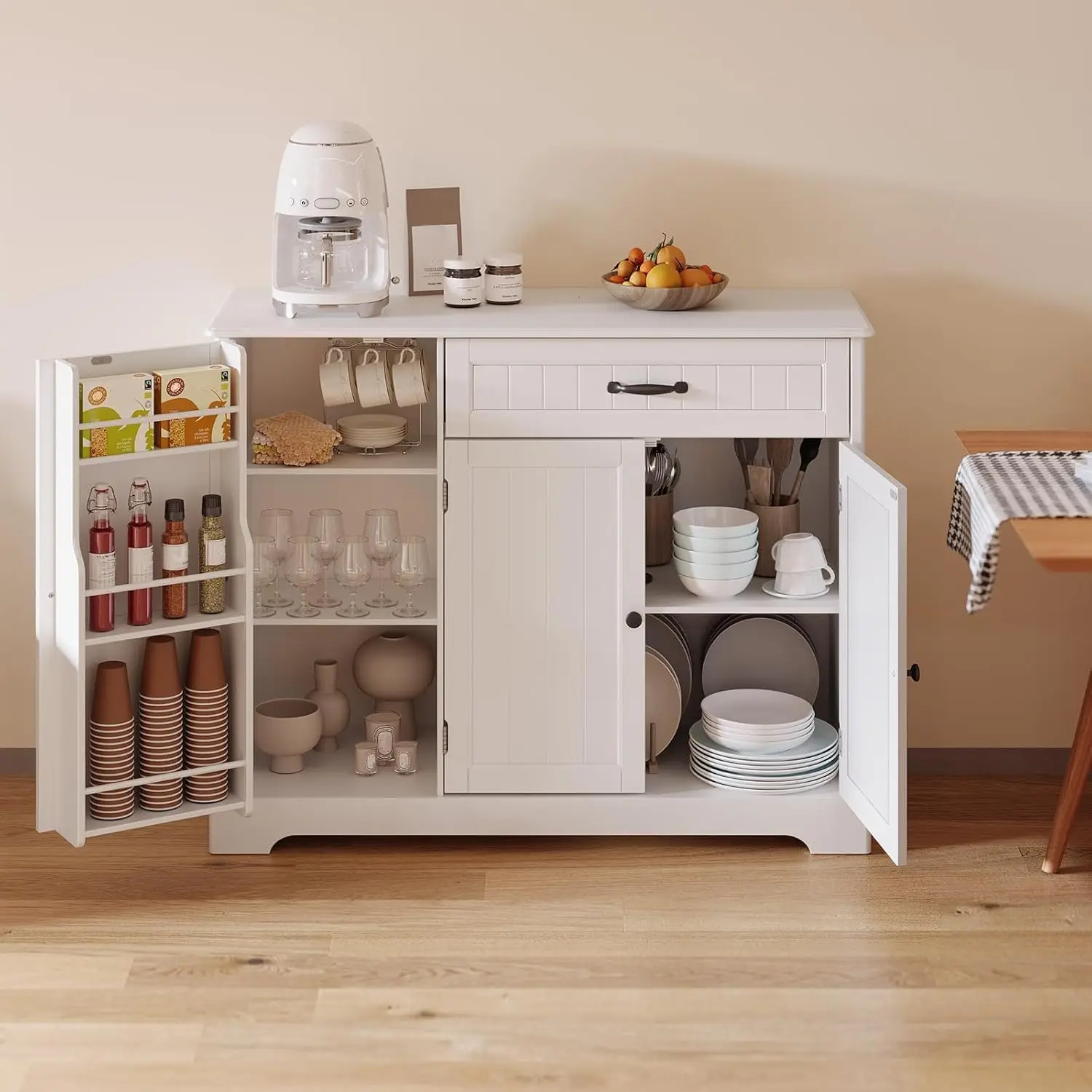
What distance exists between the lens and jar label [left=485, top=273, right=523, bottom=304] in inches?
125

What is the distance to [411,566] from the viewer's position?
3.21 meters

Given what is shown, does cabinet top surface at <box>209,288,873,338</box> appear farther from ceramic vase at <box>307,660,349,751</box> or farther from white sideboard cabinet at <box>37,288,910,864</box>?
ceramic vase at <box>307,660,349,751</box>

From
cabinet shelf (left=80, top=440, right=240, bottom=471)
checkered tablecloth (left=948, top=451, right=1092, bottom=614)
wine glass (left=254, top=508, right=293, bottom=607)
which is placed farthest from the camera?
wine glass (left=254, top=508, right=293, bottom=607)

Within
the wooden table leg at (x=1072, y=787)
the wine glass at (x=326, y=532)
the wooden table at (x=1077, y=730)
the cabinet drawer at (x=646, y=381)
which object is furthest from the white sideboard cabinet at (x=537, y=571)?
the wooden table leg at (x=1072, y=787)

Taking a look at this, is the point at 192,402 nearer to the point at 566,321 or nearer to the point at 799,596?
the point at 566,321

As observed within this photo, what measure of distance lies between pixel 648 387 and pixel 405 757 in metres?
0.95

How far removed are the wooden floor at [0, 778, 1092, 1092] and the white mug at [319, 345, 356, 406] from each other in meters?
0.93

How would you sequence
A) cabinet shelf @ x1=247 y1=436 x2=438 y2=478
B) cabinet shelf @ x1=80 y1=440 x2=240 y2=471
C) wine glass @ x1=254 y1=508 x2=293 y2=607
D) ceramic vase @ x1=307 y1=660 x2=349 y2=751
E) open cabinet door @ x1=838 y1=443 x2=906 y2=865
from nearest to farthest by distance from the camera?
open cabinet door @ x1=838 y1=443 x2=906 y2=865 → cabinet shelf @ x1=80 y1=440 x2=240 y2=471 → cabinet shelf @ x1=247 y1=436 x2=438 y2=478 → wine glass @ x1=254 y1=508 x2=293 y2=607 → ceramic vase @ x1=307 y1=660 x2=349 y2=751

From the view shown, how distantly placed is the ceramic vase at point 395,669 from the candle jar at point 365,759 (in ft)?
0.50

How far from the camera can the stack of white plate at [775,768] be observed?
3191 millimetres

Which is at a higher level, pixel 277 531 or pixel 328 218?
pixel 328 218

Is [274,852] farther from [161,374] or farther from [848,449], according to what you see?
[848,449]

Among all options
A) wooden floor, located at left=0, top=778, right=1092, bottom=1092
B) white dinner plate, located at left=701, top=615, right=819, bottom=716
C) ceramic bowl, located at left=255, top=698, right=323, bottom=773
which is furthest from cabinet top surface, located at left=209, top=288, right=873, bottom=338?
wooden floor, located at left=0, top=778, right=1092, bottom=1092

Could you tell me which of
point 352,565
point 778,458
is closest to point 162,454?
point 352,565
